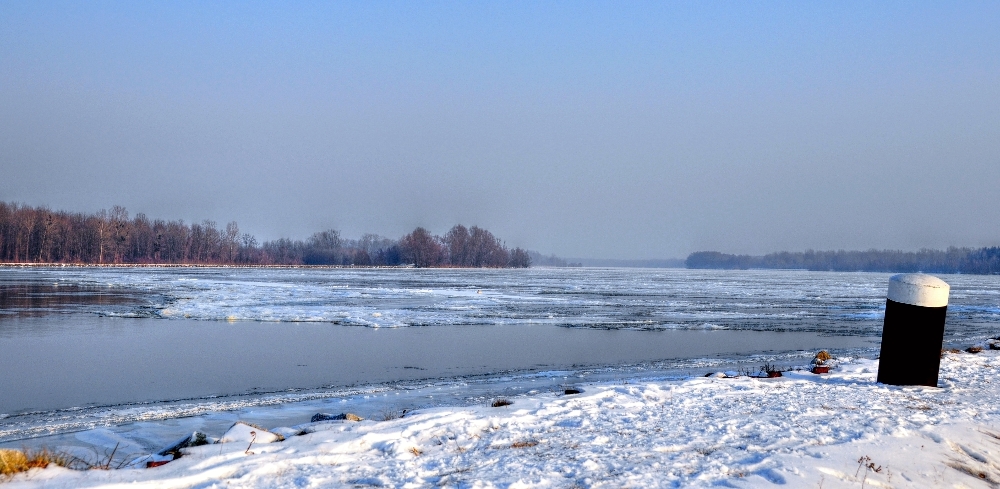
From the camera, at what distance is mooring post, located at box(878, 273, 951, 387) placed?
26.0 ft

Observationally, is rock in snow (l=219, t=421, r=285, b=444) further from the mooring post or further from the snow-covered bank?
the mooring post

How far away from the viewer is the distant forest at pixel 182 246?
3851 inches

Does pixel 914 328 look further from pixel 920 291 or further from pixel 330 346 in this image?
pixel 330 346

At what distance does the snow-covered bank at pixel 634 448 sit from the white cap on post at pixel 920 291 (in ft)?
3.34

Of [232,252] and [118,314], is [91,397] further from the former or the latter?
[232,252]

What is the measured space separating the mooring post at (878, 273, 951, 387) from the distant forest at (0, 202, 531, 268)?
361 ft

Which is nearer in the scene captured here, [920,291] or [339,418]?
[339,418]

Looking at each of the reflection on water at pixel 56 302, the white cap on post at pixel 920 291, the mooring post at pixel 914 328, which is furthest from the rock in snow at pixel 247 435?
the reflection on water at pixel 56 302

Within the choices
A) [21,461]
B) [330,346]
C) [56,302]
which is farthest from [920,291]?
[56,302]

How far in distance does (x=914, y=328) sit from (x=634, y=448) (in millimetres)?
4685

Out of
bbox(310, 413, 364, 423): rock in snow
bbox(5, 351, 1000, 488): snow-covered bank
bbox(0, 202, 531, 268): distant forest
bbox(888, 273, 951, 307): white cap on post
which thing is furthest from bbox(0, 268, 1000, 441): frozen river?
bbox(0, 202, 531, 268): distant forest

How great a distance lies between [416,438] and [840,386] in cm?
542

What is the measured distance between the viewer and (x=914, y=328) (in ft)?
26.3

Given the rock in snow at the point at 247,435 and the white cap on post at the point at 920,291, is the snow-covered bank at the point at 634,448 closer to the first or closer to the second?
the rock in snow at the point at 247,435
